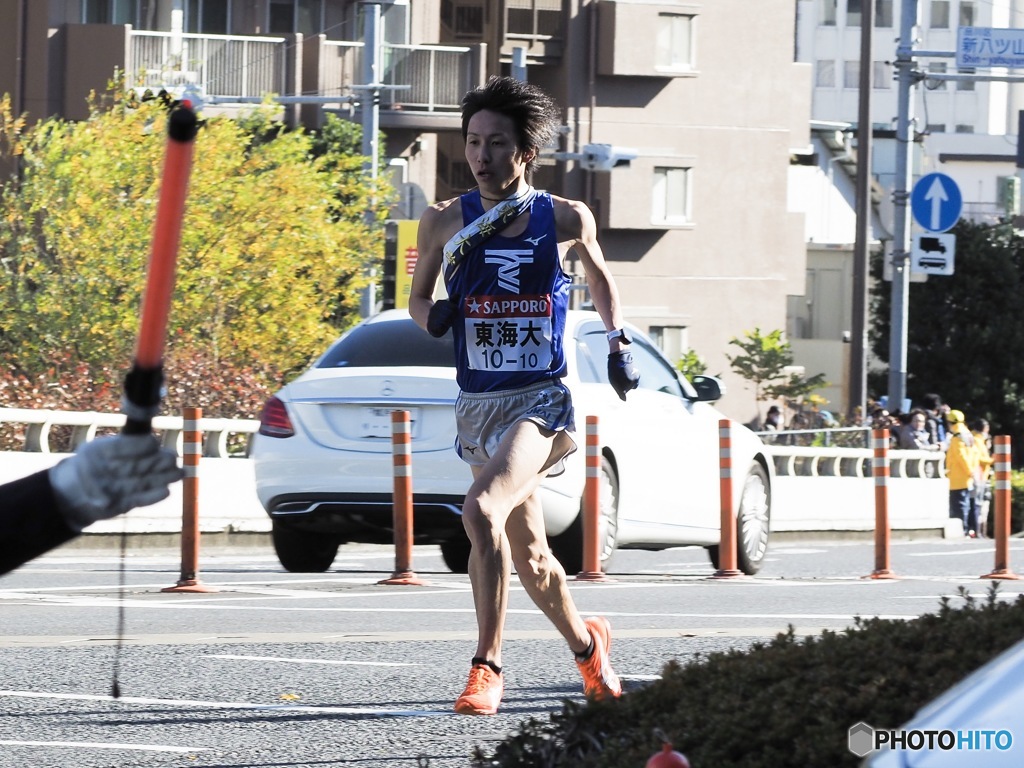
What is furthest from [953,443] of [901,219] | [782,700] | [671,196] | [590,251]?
[671,196]

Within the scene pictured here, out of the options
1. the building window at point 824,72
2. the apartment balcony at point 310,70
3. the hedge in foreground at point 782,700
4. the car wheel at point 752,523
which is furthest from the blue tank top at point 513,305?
the building window at point 824,72

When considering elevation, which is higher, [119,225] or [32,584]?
[119,225]

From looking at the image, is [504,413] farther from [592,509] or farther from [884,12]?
[884,12]

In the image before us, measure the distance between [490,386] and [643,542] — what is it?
7.40 m

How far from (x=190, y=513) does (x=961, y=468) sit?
57.2ft

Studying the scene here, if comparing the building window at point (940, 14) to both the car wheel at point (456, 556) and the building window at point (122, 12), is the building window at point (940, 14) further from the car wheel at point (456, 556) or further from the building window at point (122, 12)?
the car wheel at point (456, 556)

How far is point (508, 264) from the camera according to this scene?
6836 mm

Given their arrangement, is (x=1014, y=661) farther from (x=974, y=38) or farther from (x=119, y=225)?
(x=974, y=38)

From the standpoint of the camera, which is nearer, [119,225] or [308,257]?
[119,225]

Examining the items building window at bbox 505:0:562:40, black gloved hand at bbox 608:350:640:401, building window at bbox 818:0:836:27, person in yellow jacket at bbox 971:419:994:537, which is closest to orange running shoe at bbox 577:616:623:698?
black gloved hand at bbox 608:350:640:401

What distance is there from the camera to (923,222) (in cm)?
3083

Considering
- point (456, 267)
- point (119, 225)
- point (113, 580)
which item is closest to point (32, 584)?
point (113, 580)

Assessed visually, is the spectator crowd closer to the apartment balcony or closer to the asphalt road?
the apartment balcony

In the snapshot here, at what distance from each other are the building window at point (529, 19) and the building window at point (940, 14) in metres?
72.7
